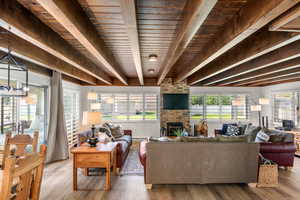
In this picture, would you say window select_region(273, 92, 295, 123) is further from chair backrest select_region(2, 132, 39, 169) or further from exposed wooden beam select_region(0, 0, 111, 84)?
chair backrest select_region(2, 132, 39, 169)

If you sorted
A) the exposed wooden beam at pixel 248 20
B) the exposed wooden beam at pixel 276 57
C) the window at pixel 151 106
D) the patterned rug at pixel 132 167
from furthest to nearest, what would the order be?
the window at pixel 151 106, the patterned rug at pixel 132 167, the exposed wooden beam at pixel 276 57, the exposed wooden beam at pixel 248 20

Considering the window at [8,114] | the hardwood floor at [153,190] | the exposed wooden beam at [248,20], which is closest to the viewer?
the exposed wooden beam at [248,20]

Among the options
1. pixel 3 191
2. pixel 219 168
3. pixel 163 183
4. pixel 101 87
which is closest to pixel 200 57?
pixel 219 168

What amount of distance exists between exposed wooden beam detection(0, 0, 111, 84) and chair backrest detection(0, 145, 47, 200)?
4.15 feet

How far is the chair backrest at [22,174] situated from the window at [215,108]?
23.1ft

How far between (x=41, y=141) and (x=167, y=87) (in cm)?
486

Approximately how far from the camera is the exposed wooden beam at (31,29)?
5.41 feet

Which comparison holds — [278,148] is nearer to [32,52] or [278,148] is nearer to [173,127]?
[173,127]

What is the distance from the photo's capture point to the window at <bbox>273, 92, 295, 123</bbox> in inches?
250

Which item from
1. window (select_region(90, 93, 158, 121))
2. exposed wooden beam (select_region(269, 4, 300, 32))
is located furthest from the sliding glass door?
exposed wooden beam (select_region(269, 4, 300, 32))

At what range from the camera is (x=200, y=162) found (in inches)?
129

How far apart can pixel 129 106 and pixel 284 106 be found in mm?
6153

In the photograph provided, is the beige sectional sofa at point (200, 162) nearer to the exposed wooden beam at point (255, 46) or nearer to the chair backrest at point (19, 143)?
the exposed wooden beam at point (255, 46)

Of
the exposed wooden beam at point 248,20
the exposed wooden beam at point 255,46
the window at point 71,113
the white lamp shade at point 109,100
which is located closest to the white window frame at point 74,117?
the window at point 71,113
